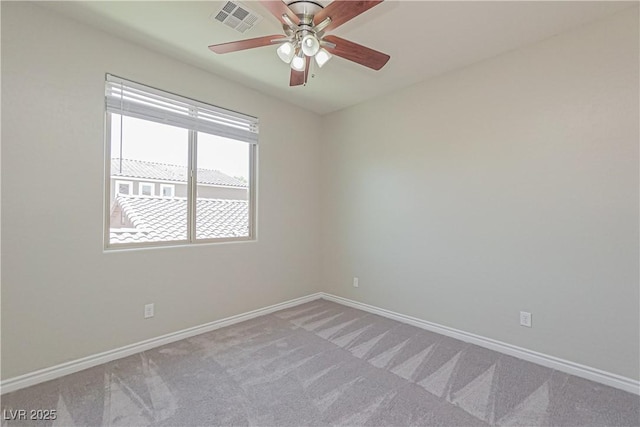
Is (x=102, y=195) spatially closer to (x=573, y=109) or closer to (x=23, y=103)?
(x=23, y=103)

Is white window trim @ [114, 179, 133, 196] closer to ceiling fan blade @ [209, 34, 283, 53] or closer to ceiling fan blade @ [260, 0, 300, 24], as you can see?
ceiling fan blade @ [209, 34, 283, 53]

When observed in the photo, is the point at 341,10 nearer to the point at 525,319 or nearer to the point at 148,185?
the point at 148,185

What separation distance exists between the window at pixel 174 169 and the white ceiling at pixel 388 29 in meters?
0.46

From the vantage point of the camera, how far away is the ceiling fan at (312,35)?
1.57 metres

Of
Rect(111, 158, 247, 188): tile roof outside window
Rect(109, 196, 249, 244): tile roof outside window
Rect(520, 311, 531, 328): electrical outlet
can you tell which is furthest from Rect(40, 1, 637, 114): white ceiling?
Rect(520, 311, 531, 328): electrical outlet

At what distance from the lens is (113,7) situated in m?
2.07

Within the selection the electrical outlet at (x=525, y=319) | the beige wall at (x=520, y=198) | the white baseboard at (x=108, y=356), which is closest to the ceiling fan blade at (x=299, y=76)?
the beige wall at (x=520, y=198)

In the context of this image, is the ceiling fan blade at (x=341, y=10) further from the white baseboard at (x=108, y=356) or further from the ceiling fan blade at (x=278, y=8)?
the white baseboard at (x=108, y=356)

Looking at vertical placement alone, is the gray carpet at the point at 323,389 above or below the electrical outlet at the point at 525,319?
below

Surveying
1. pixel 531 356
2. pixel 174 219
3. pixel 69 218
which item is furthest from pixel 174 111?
pixel 531 356

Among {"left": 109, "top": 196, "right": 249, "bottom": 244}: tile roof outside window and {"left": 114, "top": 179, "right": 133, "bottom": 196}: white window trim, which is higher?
{"left": 114, "top": 179, "right": 133, "bottom": 196}: white window trim

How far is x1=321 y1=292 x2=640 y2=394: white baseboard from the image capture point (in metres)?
2.07

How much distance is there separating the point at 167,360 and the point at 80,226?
1.27m

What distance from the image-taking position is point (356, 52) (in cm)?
191
